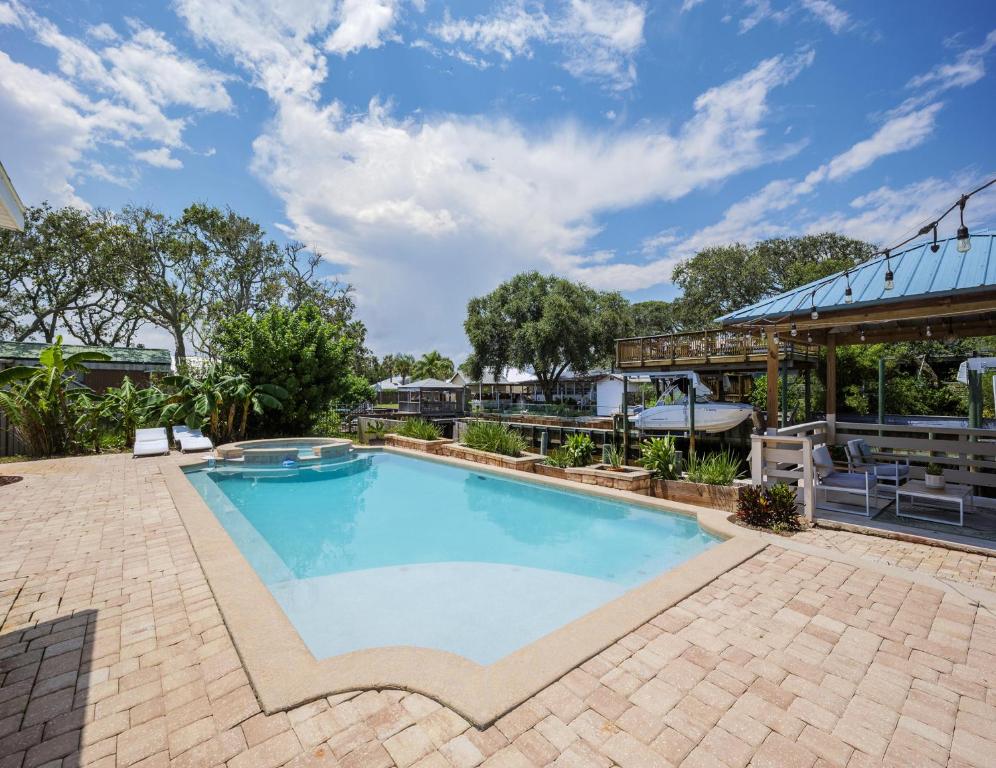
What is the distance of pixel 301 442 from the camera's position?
1405 centimetres

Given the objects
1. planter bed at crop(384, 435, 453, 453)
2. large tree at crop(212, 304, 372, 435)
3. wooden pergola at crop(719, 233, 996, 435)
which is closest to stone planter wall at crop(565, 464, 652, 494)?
wooden pergola at crop(719, 233, 996, 435)

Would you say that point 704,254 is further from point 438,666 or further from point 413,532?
point 438,666

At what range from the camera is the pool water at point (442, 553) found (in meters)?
4.33

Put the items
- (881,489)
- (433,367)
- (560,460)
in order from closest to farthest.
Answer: (881,489) < (560,460) < (433,367)

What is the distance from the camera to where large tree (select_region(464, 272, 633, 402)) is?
2738 cm

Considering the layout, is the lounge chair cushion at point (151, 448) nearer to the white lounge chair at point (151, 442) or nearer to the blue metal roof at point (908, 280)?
the white lounge chair at point (151, 442)

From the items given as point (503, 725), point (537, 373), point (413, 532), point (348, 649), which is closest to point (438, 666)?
point (503, 725)

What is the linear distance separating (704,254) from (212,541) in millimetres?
31722

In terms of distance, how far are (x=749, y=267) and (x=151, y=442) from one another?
3135cm

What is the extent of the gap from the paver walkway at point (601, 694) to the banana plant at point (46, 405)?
9353 millimetres

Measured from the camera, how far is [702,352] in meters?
16.2

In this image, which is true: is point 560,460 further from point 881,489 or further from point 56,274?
point 56,274

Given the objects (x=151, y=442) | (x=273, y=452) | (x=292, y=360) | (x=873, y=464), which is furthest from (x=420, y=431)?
(x=873, y=464)

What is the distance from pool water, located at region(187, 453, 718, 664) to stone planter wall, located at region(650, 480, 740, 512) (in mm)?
915
